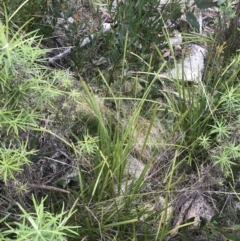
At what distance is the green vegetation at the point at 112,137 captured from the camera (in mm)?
1526

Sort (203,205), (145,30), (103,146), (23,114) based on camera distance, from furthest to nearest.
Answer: (145,30) < (203,205) < (103,146) < (23,114)

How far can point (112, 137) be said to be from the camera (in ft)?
7.26

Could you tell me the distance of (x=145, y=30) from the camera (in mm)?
2662

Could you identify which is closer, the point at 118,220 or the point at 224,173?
the point at 118,220

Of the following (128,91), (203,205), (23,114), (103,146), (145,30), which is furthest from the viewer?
(145,30)

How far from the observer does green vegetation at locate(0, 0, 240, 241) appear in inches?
60.1

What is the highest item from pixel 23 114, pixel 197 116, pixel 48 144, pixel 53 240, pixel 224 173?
pixel 23 114

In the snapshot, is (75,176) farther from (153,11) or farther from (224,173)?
(153,11)

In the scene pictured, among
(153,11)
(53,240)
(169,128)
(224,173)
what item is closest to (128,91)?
(169,128)

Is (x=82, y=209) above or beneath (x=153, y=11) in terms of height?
beneath

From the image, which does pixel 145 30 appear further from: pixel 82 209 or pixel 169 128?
pixel 82 209

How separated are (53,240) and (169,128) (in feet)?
3.98

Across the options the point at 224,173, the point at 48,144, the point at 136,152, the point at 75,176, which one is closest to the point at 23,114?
the point at 48,144

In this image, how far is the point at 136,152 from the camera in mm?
2225
